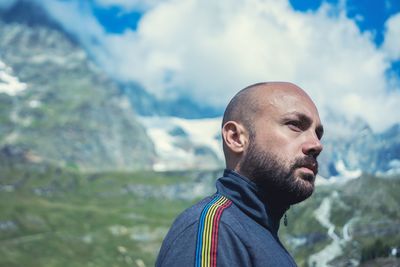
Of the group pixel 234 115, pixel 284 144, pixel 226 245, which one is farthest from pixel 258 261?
pixel 234 115

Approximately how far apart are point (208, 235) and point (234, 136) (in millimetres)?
1763

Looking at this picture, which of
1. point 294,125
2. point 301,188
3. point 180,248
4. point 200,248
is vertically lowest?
point 180,248

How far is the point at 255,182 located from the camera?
21.5 feet

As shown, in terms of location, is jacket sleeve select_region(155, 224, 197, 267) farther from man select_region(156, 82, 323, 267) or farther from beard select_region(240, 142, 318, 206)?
beard select_region(240, 142, 318, 206)

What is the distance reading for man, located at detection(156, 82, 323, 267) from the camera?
18.5 ft

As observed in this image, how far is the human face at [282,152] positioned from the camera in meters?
6.50

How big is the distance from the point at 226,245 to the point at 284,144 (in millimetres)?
1686

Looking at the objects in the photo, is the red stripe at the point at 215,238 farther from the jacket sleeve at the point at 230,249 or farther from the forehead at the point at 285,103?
the forehead at the point at 285,103

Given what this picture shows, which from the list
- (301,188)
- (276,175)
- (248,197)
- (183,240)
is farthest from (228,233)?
(301,188)

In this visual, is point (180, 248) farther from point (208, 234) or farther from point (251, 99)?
point (251, 99)

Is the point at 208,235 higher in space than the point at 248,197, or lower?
lower

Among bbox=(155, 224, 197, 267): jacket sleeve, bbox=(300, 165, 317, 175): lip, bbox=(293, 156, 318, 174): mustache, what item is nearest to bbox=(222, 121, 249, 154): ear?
bbox=(293, 156, 318, 174): mustache

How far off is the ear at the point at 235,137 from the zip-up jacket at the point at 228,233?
0.35m

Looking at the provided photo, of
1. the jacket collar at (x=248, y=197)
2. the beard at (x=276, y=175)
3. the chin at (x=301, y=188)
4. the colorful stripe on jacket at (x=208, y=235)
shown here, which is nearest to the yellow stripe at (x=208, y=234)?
the colorful stripe on jacket at (x=208, y=235)
